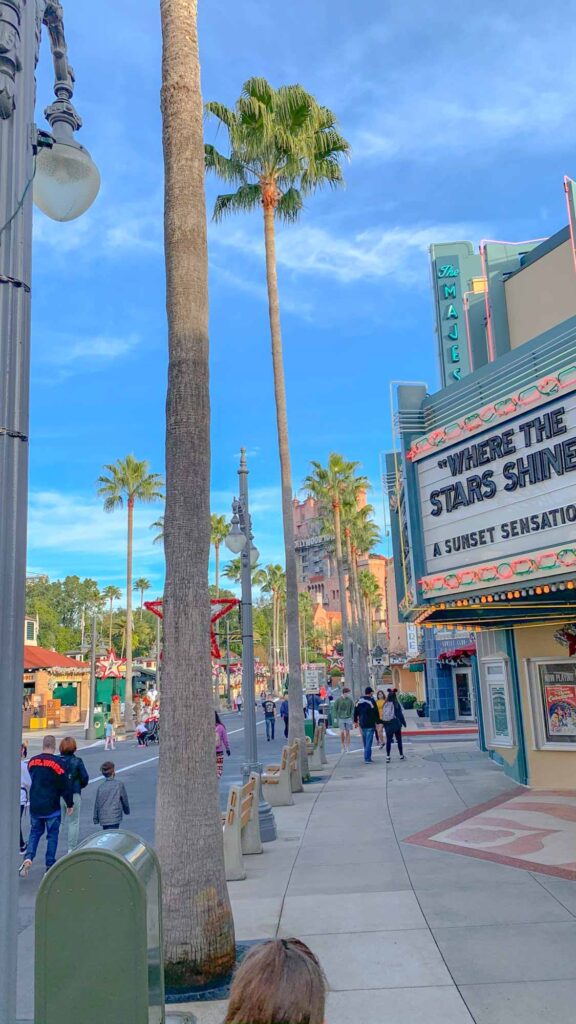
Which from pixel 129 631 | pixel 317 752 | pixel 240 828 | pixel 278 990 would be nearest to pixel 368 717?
pixel 317 752

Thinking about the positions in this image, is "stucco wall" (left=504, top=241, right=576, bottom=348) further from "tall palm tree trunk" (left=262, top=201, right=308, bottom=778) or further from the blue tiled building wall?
the blue tiled building wall

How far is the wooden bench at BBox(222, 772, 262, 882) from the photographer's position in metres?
9.45

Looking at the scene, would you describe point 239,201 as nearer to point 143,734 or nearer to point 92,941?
point 92,941

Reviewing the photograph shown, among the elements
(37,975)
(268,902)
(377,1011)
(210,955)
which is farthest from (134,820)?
(37,975)

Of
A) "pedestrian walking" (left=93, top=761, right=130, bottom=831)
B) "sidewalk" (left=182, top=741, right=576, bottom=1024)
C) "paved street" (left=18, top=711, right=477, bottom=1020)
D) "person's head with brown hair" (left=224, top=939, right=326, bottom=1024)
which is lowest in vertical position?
"paved street" (left=18, top=711, right=477, bottom=1020)

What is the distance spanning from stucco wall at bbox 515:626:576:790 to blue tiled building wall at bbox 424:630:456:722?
2072cm

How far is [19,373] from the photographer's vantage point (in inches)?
152

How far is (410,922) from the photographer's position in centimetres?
736

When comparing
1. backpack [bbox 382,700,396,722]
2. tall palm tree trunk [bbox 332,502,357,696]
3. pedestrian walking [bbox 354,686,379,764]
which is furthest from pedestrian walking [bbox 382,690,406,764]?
tall palm tree trunk [bbox 332,502,357,696]

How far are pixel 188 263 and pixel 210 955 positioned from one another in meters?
A: 5.80

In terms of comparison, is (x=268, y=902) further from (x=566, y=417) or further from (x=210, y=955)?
(x=566, y=417)

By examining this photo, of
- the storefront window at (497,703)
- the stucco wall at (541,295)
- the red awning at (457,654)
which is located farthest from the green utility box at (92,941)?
the red awning at (457,654)

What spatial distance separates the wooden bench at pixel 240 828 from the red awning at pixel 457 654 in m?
21.2

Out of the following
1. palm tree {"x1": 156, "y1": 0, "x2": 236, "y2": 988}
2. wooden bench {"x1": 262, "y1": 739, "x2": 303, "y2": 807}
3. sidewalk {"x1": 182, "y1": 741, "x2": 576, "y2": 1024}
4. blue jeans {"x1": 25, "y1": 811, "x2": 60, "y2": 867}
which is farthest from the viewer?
wooden bench {"x1": 262, "y1": 739, "x2": 303, "y2": 807}
